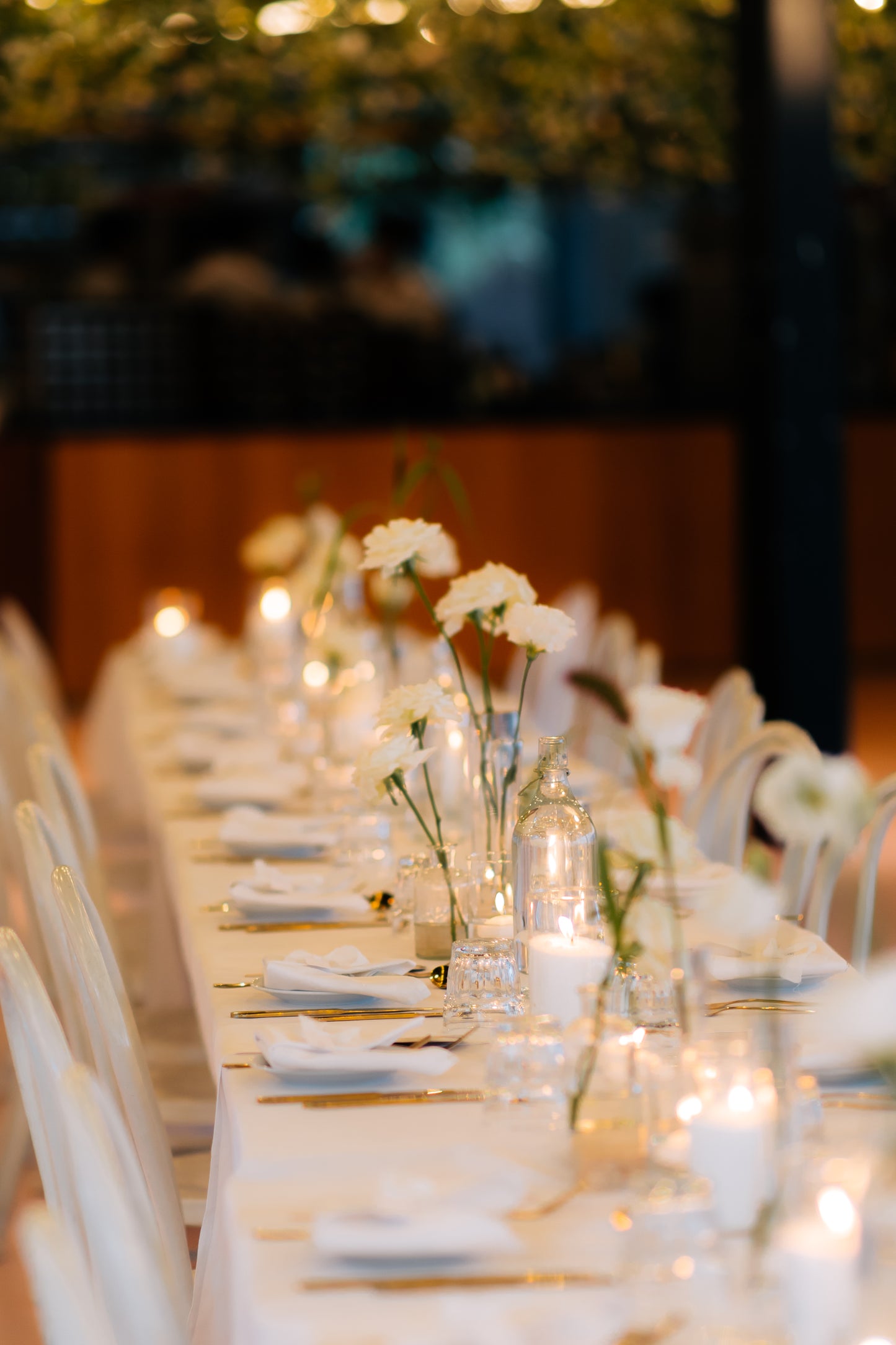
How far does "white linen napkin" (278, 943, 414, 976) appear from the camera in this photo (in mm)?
2055

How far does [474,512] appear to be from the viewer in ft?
29.1

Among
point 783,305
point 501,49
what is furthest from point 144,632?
point 501,49

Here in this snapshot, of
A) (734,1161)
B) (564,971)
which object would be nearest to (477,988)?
(564,971)

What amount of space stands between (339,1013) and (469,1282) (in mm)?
657

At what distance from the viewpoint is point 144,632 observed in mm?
5484

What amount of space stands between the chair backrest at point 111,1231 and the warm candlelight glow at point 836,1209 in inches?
21.7

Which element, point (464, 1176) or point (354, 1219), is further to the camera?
point (464, 1176)

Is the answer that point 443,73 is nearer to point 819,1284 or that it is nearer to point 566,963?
point 566,963

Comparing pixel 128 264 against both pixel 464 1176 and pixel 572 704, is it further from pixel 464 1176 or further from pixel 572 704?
pixel 464 1176

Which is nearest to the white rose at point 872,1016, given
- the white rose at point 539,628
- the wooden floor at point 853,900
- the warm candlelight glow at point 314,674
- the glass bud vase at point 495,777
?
the wooden floor at point 853,900

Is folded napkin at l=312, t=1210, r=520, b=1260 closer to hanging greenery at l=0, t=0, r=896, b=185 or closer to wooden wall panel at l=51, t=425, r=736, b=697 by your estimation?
hanging greenery at l=0, t=0, r=896, b=185

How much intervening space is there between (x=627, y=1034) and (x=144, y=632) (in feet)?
13.2

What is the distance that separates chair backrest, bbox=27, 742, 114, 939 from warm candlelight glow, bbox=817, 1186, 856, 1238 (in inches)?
54.2

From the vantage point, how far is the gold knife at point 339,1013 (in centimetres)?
197
